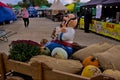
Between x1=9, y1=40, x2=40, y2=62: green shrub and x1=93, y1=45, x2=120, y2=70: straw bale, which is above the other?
x1=9, y1=40, x2=40, y2=62: green shrub

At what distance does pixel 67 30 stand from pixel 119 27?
8.65 metres

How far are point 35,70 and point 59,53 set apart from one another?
0.82m

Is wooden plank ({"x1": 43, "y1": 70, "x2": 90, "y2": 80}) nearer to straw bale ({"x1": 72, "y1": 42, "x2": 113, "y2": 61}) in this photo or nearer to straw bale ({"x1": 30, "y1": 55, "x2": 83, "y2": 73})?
straw bale ({"x1": 30, "y1": 55, "x2": 83, "y2": 73})

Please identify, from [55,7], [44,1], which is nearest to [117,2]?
[55,7]

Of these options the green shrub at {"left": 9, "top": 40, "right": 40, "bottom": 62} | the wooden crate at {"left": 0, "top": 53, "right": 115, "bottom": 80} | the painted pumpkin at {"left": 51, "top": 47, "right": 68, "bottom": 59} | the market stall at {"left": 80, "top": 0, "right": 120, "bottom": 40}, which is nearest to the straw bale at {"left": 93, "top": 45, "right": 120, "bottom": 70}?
the painted pumpkin at {"left": 51, "top": 47, "right": 68, "bottom": 59}

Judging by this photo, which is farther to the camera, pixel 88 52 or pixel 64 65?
pixel 88 52

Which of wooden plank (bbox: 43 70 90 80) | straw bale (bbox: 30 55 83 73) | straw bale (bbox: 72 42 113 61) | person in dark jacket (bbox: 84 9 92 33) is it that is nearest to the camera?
wooden plank (bbox: 43 70 90 80)

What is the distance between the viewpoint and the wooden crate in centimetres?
291

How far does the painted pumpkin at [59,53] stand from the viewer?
13.0 feet

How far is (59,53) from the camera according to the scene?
3.98 meters

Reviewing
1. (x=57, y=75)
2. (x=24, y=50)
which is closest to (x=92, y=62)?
(x=57, y=75)

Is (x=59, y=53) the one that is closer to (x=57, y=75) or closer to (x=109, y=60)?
(x=109, y=60)

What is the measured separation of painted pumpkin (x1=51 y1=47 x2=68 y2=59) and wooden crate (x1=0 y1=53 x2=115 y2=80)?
2.32 feet

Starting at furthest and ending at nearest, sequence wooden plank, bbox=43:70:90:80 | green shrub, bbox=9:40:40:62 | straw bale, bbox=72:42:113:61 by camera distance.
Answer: straw bale, bbox=72:42:113:61
green shrub, bbox=9:40:40:62
wooden plank, bbox=43:70:90:80
